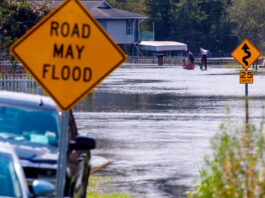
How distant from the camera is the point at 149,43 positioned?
102750 millimetres

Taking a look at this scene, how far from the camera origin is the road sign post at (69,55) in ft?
25.0

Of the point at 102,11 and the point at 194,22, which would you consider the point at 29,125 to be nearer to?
the point at 102,11

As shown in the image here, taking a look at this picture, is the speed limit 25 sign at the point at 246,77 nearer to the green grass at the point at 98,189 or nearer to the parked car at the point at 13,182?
the green grass at the point at 98,189

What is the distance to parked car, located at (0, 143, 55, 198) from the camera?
700 cm

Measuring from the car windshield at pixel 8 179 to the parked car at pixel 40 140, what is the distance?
1189mm

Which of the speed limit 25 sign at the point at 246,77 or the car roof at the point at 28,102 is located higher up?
the car roof at the point at 28,102

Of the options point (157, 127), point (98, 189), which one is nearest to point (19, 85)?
point (157, 127)

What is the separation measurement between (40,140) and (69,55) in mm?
2043

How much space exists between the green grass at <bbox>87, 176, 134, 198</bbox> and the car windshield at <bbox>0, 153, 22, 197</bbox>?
4.08m

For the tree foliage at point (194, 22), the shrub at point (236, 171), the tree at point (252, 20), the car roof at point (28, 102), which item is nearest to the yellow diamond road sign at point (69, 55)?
the shrub at point (236, 171)

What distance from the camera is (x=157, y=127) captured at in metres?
20.8

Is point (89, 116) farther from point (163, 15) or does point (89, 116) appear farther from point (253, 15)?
point (163, 15)

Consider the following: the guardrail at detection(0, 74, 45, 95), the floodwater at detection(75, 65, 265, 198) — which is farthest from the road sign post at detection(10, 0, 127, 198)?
the guardrail at detection(0, 74, 45, 95)

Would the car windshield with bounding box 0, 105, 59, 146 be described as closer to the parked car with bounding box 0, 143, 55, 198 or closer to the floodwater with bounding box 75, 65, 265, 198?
the floodwater with bounding box 75, 65, 265, 198
